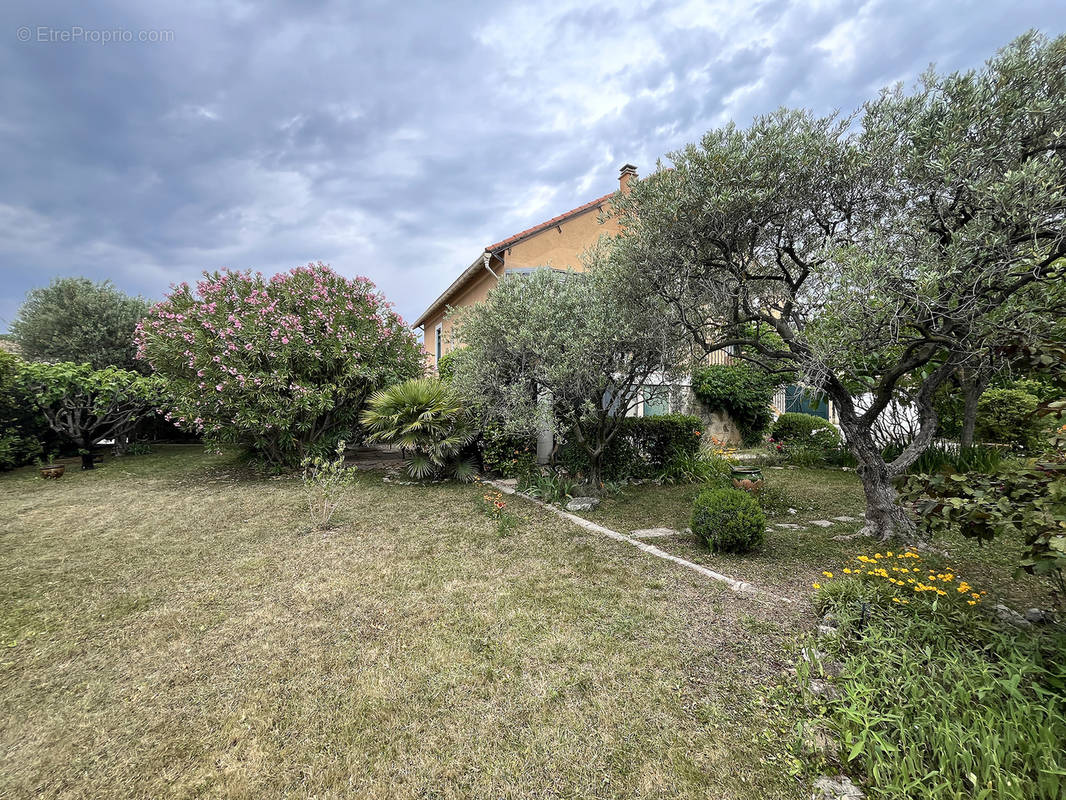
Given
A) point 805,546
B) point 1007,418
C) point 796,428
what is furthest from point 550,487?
point 1007,418

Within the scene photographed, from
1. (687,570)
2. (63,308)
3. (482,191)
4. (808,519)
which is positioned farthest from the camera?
(63,308)

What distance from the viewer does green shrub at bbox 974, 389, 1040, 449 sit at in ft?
26.3

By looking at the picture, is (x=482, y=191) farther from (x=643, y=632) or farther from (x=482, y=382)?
(x=643, y=632)

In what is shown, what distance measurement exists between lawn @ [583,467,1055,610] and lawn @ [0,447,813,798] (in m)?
0.61

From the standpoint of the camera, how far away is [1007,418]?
27.2ft

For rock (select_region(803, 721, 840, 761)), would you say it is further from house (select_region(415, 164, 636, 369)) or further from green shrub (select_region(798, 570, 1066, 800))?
house (select_region(415, 164, 636, 369))

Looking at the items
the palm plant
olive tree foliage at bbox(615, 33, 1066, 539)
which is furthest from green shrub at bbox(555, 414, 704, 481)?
olive tree foliage at bbox(615, 33, 1066, 539)

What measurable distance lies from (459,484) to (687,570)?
16.8 ft

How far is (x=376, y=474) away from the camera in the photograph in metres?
9.22

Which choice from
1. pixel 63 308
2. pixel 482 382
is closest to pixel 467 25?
pixel 482 382

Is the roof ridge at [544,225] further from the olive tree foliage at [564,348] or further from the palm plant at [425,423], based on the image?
the palm plant at [425,423]

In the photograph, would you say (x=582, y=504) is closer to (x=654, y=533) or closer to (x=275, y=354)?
(x=654, y=533)

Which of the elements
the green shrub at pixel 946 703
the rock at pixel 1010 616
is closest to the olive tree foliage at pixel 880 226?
the rock at pixel 1010 616

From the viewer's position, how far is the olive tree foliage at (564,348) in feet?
19.0
